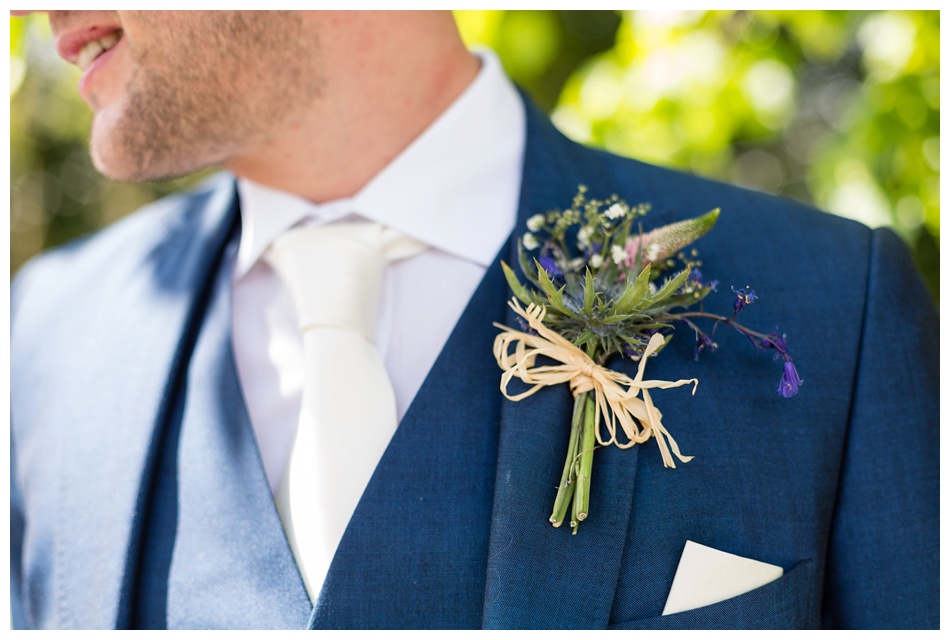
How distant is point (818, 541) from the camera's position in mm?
1226

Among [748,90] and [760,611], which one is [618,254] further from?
[748,90]

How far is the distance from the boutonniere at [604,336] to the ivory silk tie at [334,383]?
0.21 meters

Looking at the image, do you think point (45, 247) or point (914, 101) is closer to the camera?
point (914, 101)

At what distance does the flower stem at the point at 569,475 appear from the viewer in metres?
1.12

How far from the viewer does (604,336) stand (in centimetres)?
114

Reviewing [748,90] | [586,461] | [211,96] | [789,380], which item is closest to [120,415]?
[211,96]

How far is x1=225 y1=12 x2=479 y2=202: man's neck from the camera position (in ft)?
4.84

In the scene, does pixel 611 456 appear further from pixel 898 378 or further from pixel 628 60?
pixel 628 60

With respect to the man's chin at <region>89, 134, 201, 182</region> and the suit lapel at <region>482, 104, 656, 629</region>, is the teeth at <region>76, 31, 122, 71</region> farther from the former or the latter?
Result: the suit lapel at <region>482, 104, 656, 629</region>

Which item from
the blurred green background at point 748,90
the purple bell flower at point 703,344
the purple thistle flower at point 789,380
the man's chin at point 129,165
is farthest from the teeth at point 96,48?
the purple thistle flower at point 789,380

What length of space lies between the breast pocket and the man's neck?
88cm

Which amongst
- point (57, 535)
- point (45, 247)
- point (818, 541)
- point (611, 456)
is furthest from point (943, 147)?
point (45, 247)

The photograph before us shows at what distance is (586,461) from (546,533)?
0.11m

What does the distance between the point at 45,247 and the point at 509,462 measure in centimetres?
602
